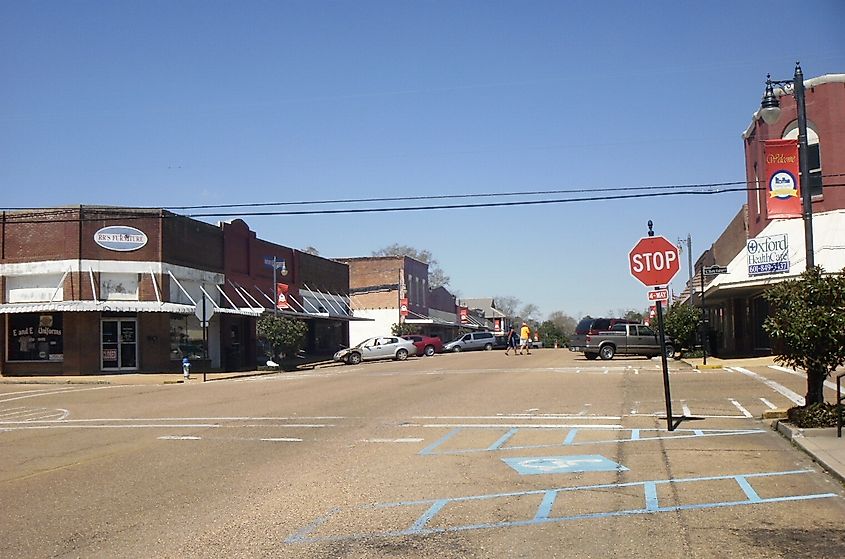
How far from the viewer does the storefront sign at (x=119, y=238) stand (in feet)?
121

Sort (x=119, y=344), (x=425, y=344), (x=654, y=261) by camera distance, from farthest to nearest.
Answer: (x=425, y=344) → (x=119, y=344) → (x=654, y=261)

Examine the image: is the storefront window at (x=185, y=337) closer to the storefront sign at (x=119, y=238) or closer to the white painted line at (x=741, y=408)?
the storefront sign at (x=119, y=238)

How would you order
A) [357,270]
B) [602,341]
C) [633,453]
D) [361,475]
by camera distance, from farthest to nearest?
[357,270], [602,341], [633,453], [361,475]

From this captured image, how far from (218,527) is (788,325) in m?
9.46

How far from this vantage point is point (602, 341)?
133ft

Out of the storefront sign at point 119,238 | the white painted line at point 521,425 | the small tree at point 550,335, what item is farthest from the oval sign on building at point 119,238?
the small tree at point 550,335

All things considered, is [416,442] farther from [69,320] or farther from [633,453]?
[69,320]

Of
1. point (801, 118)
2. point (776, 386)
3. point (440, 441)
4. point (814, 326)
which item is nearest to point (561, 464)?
point (440, 441)

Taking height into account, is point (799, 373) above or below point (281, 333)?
below

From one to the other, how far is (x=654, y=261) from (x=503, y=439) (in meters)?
3.99

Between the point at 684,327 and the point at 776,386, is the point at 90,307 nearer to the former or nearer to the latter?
the point at 776,386

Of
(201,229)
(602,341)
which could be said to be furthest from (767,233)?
(201,229)

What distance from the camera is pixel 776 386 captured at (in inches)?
864

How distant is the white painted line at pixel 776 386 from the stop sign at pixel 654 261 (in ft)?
16.3
